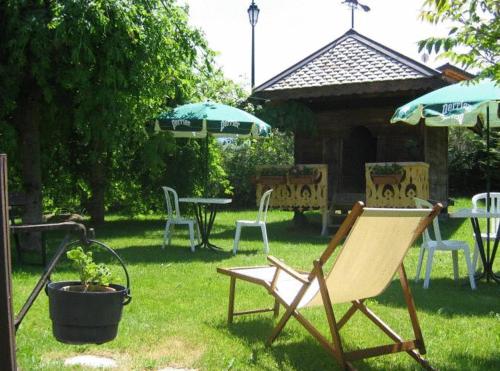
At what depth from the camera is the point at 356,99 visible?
574 inches

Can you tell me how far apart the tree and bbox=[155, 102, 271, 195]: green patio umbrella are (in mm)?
356

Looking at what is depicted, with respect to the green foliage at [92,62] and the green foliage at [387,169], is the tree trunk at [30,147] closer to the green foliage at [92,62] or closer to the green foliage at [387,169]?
the green foliage at [92,62]

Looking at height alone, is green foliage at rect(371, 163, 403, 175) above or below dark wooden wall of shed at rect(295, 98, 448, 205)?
below

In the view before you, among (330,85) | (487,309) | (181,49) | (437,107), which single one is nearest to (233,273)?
(487,309)

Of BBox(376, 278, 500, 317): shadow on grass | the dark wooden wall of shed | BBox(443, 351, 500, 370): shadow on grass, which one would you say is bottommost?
BBox(376, 278, 500, 317): shadow on grass

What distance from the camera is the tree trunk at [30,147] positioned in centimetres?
961

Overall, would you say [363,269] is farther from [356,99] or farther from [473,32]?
[356,99]

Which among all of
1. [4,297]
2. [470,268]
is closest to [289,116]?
[470,268]

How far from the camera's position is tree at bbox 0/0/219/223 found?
27.7 ft

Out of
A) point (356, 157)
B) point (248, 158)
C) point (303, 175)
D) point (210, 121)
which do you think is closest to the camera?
point (210, 121)

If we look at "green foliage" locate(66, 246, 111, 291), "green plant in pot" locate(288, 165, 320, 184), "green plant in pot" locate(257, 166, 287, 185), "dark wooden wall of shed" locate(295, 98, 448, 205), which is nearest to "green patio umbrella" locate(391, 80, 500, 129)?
"green foliage" locate(66, 246, 111, 291)

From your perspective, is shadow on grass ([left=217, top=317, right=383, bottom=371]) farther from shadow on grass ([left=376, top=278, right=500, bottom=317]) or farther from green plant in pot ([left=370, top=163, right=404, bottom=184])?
green plant in pot ([left=370, top=163, right=404, bottom=184])

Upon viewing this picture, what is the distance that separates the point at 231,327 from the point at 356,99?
10.3m

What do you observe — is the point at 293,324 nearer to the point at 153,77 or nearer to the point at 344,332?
the point at 344,332
